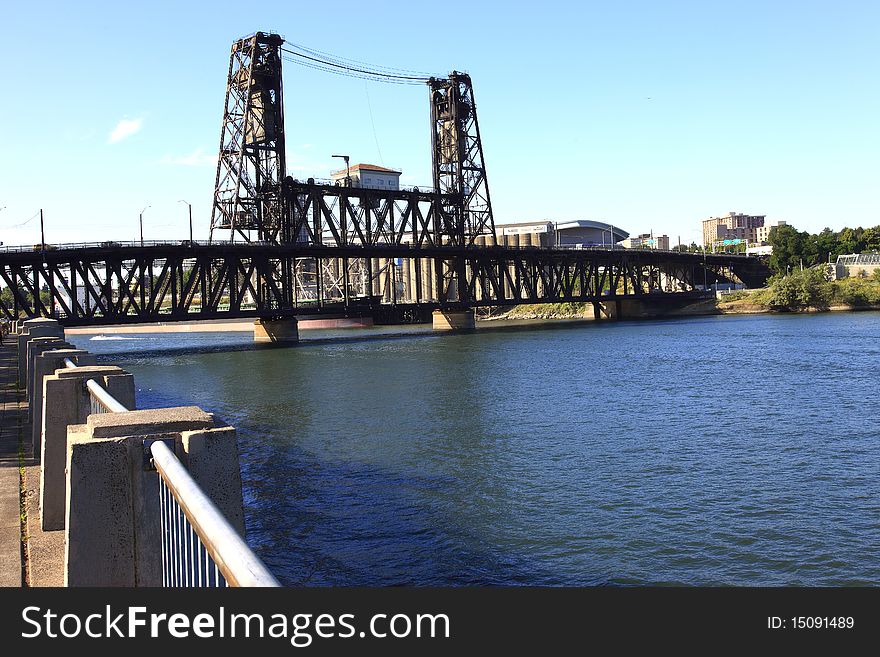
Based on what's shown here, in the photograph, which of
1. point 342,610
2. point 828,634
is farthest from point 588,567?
point 342,610

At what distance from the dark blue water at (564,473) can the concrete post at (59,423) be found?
6.60m

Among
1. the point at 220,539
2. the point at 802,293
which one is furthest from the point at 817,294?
the point at 220,539

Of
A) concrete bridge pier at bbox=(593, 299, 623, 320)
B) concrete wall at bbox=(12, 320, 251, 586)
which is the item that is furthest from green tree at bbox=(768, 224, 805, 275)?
concrete wall at bbox=(12, 320, 251, 586)

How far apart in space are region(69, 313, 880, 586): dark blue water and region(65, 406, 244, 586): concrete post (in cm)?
1036

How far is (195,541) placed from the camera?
5.99m

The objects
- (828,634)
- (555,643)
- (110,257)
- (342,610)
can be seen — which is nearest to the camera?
(342,610)

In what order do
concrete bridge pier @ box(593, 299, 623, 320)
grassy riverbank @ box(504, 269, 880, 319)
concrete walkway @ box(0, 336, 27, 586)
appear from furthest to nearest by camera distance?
concrete bridge pier @ box(593, 299, 623, 320) < grassy riverbank @ box(504, 269, 880, 319) < concrete walkway @ box(0, 336, 27, 586)

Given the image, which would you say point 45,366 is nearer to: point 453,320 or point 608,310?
point 453,320

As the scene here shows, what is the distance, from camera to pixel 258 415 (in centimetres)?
4153

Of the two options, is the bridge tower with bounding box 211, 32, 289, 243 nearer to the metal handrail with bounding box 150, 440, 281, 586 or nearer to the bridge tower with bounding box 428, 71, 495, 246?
the bridge tower with bounding box 428, 71, 495, 246

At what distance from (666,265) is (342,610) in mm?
180157

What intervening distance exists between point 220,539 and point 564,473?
73.8ft

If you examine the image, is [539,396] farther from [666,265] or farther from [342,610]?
[666,265]

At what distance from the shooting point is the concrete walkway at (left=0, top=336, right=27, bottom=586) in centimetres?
1018
